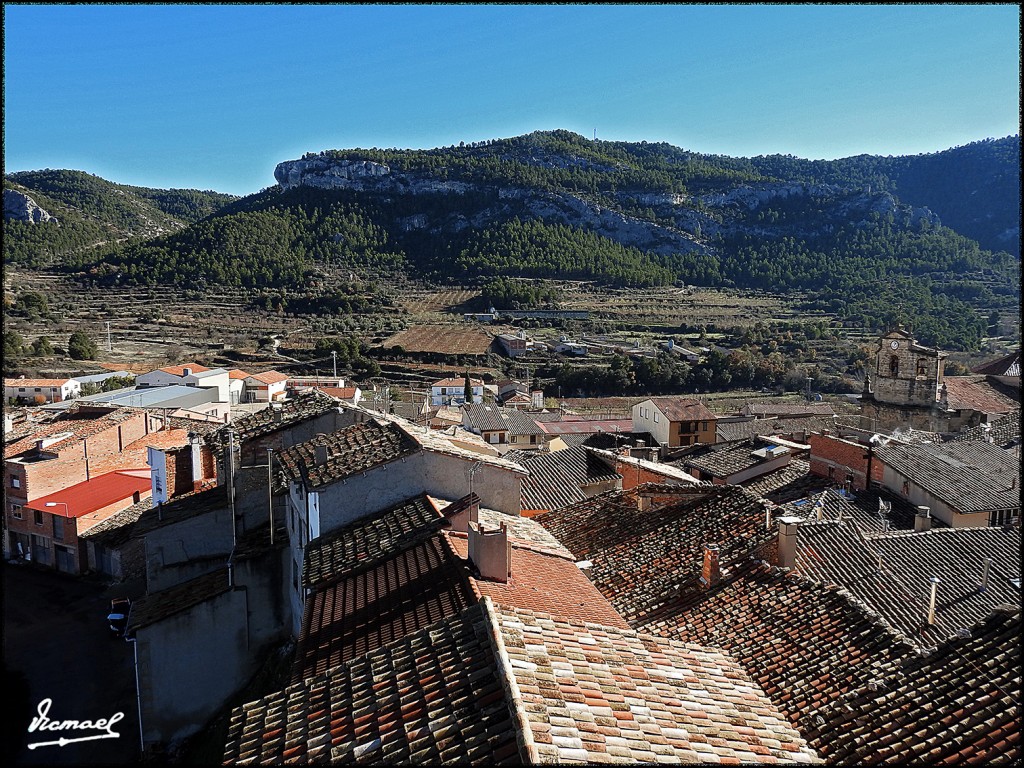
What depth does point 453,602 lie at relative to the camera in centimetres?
608

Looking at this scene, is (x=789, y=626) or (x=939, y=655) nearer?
(x=939, y=655)

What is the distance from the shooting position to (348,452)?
973 centimetres

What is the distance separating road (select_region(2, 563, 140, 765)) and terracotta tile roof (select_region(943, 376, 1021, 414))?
2578cm

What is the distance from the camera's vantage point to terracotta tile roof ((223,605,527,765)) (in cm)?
397

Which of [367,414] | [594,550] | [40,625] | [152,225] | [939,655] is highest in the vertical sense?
[152,225]

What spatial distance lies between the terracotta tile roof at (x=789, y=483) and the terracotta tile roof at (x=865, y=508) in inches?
19.0

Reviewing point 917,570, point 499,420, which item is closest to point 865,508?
A: point 917,570

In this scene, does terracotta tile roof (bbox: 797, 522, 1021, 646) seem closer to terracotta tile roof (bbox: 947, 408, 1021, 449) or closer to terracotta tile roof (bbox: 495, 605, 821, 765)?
terracotta tile roof (bbox: 495, 605, 821, 765)

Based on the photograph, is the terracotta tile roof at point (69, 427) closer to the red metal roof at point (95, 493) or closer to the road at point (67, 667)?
the red metal roof at point (95, 493)

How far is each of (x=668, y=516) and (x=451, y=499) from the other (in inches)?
151

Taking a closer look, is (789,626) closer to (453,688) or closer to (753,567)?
(753,567)

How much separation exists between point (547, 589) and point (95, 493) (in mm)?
17804

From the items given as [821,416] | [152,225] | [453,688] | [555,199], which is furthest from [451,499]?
[152,225]

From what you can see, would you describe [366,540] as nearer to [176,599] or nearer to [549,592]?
[549,592]
